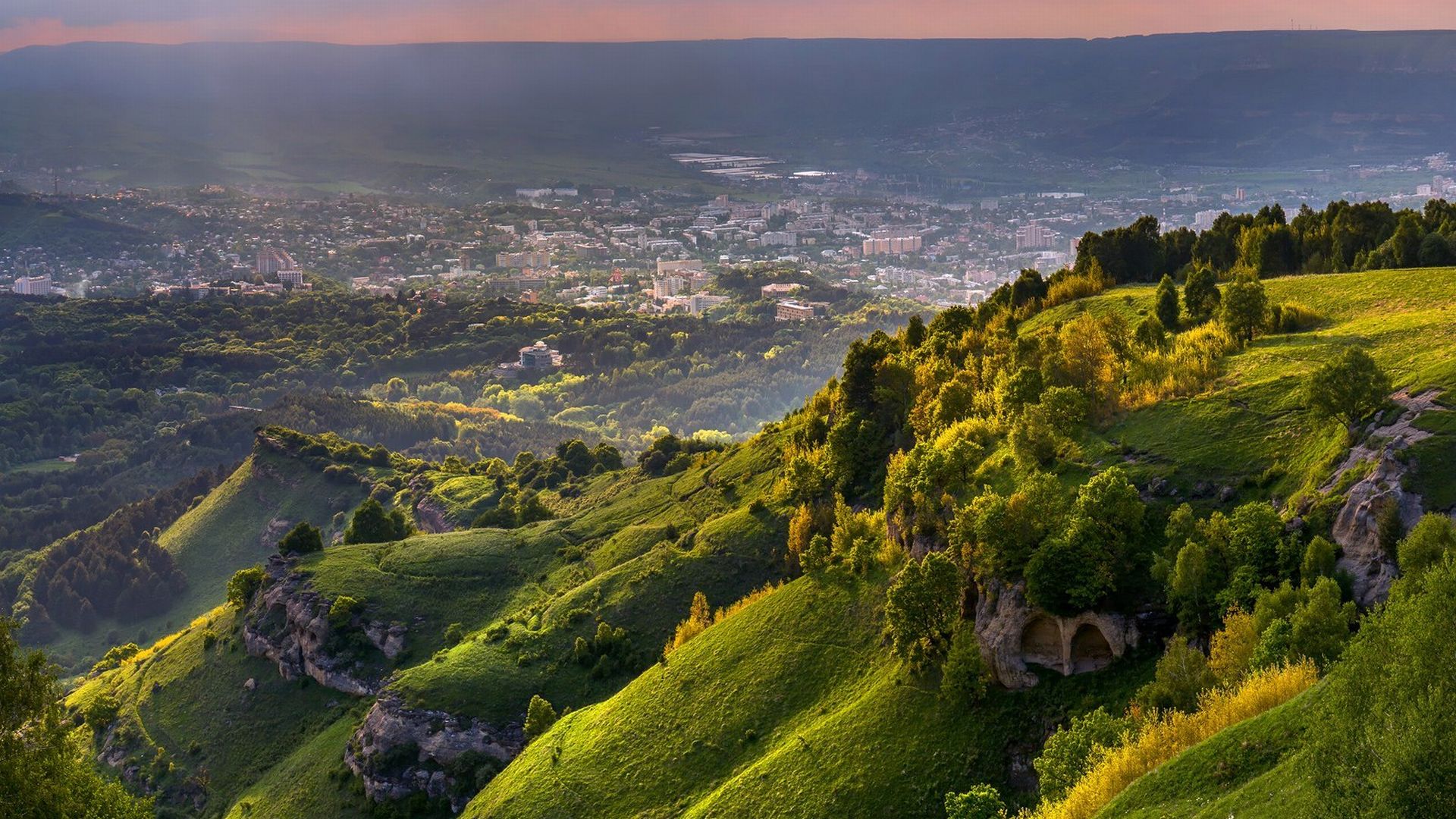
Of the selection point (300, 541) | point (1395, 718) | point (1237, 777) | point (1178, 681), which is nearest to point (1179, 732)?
point (1237, 777)

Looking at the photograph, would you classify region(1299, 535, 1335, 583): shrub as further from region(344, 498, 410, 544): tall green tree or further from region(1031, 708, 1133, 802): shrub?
region(344, 498, 410, 544): tall green tree

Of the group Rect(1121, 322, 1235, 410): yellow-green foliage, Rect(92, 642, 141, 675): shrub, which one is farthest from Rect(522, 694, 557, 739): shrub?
Rect(92, 642, 141, 675): shrub

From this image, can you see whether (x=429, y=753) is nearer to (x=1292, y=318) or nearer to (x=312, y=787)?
(x=312, y=787)

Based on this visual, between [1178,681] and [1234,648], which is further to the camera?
[1178,681]

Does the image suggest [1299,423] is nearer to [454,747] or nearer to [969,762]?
[969,762]

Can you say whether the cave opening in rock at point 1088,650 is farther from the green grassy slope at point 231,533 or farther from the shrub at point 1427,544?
the green grassy slope at point 231,533

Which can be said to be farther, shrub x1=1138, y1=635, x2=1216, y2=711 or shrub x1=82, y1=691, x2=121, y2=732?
shrub x1=82, y1=691, x2=121, y2=732
